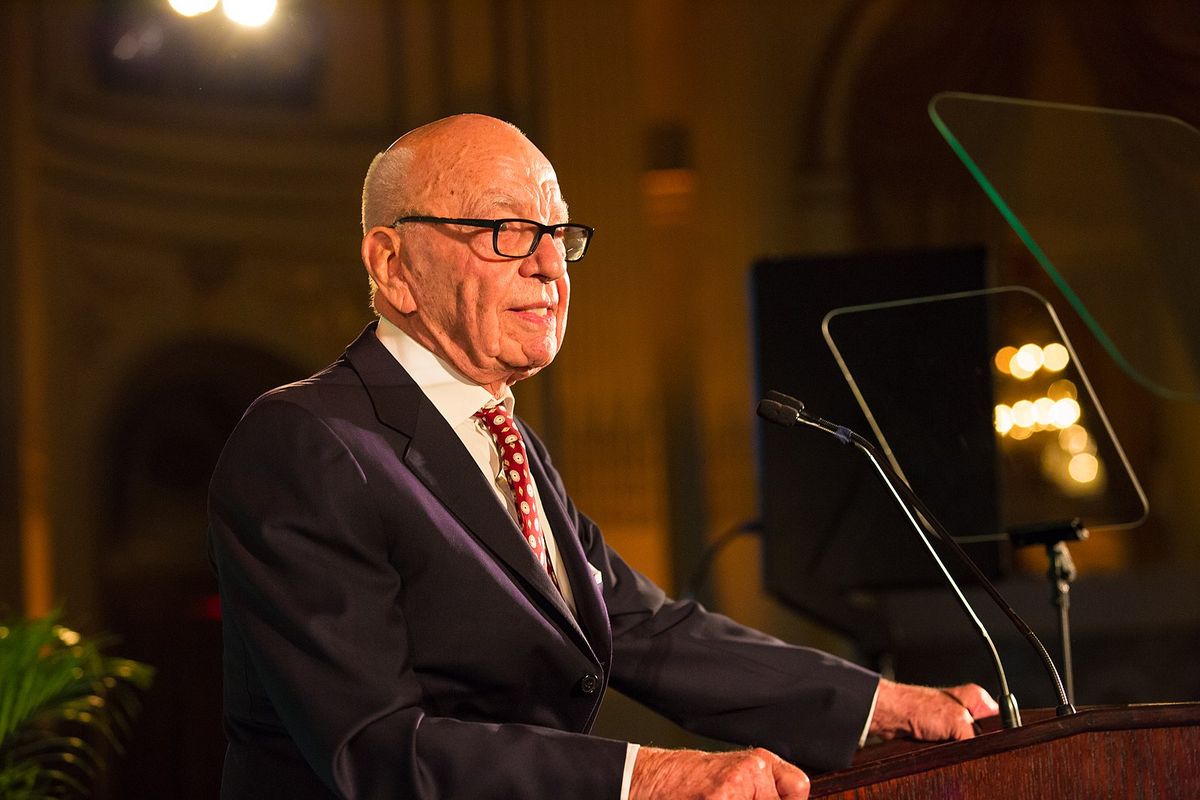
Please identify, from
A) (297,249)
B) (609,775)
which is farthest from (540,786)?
(297,249)

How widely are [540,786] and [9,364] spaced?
17.7 ft

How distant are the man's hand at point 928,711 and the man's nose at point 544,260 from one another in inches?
29.2

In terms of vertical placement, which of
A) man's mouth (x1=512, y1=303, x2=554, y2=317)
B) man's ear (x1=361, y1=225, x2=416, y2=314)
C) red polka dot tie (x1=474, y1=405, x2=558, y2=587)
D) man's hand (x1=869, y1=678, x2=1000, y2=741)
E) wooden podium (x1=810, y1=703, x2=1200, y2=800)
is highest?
man's ear (x1=361, y1=225, x2=416, y2=314)

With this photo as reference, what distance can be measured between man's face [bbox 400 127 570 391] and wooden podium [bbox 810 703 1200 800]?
0.72 m

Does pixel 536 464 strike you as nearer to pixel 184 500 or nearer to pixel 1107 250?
pixel 1107 250

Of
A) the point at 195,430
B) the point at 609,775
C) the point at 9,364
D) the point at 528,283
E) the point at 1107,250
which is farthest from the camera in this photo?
the point at 195,430

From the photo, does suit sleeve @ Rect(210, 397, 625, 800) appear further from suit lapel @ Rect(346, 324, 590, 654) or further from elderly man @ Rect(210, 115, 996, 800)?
suit lapel @ Rect(346, 324, 590, 654)

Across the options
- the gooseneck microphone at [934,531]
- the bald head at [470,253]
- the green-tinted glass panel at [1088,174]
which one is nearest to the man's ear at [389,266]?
the bald head at [470,253]

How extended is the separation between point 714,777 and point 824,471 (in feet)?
7.12

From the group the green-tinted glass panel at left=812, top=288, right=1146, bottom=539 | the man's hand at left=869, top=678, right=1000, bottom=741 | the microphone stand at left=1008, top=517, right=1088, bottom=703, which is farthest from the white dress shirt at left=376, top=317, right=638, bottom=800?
the microphone stand at left=1008, top=517, right=1088, bottom=703

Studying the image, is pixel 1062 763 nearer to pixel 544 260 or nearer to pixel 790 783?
pixel 790 783

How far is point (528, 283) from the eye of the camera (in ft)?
5.83

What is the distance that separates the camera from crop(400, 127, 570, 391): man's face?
1.75m

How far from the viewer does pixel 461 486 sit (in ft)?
5.32
